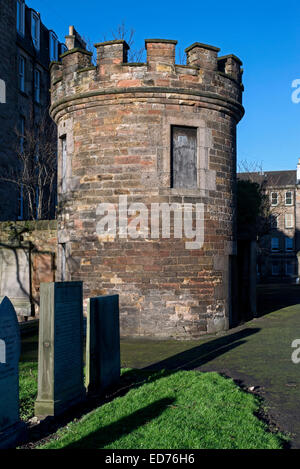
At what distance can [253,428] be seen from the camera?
471 centimetres

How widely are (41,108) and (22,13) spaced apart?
4.99 meters

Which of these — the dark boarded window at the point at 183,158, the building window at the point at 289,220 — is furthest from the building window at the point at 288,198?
the dark boarded window at the point at 183,158

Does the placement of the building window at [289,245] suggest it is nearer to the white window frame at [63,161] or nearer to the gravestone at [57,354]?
the white window frame at [63,161]

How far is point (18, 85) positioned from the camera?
2320 cm

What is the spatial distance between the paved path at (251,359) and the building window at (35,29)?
21.2m

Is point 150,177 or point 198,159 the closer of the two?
point 150,177

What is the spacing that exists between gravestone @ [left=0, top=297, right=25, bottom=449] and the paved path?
2789 millimetres

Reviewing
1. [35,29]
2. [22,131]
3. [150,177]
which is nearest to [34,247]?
[150,177]

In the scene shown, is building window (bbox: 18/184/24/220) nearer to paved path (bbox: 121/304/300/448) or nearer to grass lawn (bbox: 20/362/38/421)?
paved path (bbox: 121/304/300/448)

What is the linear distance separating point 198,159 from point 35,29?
19269mm

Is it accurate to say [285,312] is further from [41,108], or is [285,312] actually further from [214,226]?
[41,108]

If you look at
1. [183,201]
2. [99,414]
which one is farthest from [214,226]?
[99,414]

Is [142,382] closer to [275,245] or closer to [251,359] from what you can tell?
[251,359]

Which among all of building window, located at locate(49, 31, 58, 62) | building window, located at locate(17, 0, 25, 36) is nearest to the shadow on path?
building window, located at locate(17, 0, 25, 36)
